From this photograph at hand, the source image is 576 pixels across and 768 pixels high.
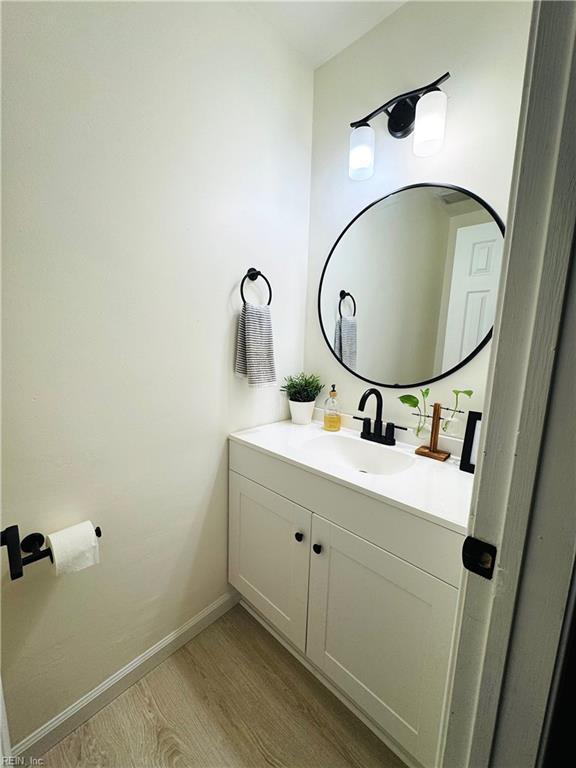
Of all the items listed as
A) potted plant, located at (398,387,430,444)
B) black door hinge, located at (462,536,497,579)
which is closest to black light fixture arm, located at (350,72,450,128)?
potted plant, located at (398,387,430,444)

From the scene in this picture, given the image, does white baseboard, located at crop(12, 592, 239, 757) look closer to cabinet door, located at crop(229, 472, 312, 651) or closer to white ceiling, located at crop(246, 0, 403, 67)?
cabinet door, located at crop(229, 472, 312, 651)

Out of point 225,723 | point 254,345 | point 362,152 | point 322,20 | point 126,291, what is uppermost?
point 322,20

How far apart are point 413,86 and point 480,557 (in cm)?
165

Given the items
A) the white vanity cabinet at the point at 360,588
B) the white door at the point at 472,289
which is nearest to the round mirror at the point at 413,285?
the white door at the point at 472,289

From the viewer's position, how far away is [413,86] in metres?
1.27

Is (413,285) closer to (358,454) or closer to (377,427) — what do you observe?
(377,427)

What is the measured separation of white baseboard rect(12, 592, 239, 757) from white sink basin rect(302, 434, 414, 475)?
2.82 ft

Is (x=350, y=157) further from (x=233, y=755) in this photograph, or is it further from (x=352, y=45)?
(x=233, y=755)

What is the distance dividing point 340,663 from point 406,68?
2246 millimetres

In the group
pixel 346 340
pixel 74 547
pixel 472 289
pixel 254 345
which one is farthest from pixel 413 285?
pixel 74 547

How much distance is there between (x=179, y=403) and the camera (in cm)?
125

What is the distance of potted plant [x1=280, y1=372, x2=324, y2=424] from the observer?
5.34 ft

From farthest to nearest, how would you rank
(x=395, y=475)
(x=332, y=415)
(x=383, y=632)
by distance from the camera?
(x=332, y=415), (x=395, y=475), (x=383, y=632)

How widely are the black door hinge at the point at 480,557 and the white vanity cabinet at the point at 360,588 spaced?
0.29 m
